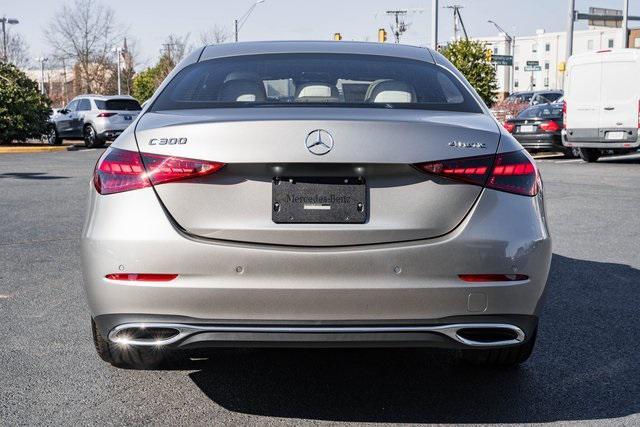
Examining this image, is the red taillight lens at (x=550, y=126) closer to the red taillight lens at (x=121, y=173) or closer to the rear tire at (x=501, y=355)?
the rear tire at (x=501, y=355)

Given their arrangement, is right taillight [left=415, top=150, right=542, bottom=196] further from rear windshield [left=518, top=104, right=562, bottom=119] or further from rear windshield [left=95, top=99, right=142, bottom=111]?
rear windshield [left=95, top=99, right=142, bottom=111]

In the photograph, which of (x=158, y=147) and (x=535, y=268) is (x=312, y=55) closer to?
(x=158, y=147)

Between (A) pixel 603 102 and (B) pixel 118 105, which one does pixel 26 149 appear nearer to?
(B) pixel 118 105

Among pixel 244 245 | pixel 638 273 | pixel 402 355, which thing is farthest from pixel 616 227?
pixel 244 245

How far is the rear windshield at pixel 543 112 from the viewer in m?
22.1

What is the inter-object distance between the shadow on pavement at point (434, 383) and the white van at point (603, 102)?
51.3 feet

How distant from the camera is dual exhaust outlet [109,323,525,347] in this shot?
3414 millimetres

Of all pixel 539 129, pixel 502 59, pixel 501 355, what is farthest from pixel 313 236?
pixel 502 59

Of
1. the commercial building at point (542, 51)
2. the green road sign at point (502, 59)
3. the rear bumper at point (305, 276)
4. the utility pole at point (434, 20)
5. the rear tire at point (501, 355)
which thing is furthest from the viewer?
the commercial building at point (542, 51)

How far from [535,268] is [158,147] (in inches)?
60.6

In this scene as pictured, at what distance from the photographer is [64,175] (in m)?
17.0

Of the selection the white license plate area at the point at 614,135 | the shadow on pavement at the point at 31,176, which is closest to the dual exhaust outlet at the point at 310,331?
the shadow on pavement at the point at 31,176

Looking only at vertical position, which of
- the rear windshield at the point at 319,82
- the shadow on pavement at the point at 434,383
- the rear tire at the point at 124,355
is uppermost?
the rear windshield at the point at 319,82

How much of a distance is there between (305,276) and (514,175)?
93cm
